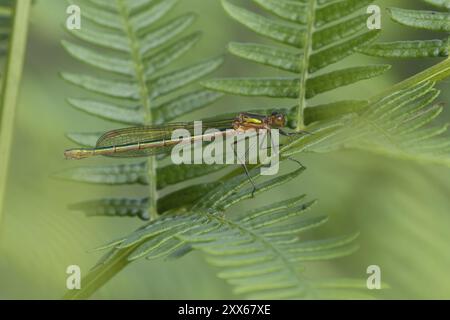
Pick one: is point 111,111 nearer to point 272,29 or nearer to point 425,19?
point 272,29

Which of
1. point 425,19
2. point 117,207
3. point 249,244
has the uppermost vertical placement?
point 425,19

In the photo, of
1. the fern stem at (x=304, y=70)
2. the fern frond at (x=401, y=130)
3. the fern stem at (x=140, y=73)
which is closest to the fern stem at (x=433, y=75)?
the fern frond at (x=401, y=130)

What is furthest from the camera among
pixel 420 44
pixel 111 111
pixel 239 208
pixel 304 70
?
pixel 239 208

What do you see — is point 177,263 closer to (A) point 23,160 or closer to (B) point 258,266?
(A) point 23,160

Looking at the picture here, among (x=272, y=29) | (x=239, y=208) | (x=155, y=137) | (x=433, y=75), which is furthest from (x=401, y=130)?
(x=239, y=208)

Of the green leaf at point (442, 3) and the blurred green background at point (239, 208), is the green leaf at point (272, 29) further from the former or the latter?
the blurred green background at point (239, 208)

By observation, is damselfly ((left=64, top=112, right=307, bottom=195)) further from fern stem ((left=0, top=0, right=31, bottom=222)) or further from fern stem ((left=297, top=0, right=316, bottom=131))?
fern stem ((left=0, top=0, right=31, bottom=222))
